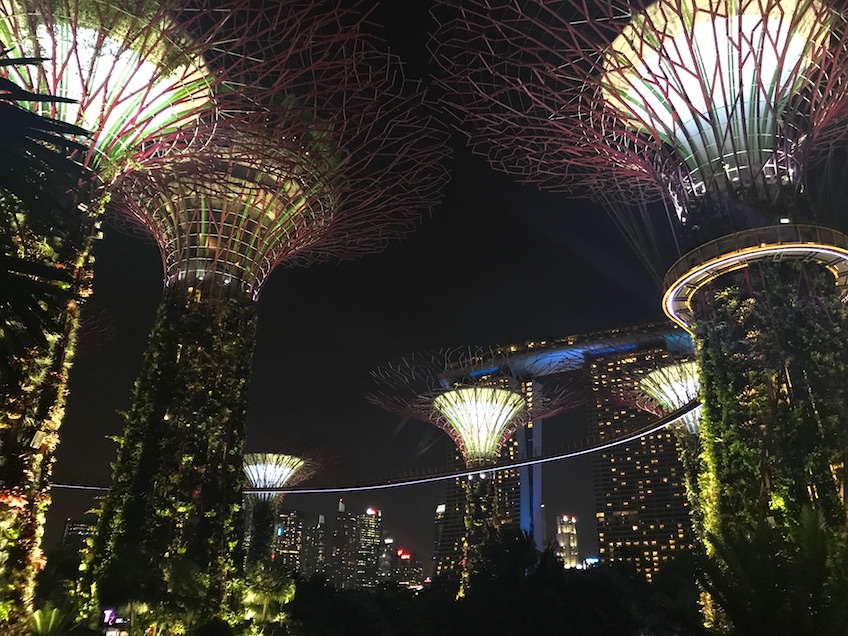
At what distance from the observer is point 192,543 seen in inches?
561

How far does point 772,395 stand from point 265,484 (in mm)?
30914

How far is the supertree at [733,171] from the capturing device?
38.1 ft

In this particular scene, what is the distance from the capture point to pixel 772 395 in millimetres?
11906

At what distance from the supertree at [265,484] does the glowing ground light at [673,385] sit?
20.5 meters

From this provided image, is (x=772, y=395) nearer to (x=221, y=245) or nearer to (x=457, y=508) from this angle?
(x=221, y=245)

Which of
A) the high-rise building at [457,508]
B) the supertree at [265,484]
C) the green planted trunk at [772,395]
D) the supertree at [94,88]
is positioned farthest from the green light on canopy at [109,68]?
the high-rise building at [457,508]

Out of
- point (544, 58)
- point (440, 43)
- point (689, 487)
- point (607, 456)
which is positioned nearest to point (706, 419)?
point (544, 58)

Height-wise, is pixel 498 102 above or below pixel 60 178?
above

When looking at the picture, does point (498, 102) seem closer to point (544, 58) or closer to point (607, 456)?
point (544, 58)

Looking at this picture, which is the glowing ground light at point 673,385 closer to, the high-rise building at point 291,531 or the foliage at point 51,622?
the foliage at point 51,622

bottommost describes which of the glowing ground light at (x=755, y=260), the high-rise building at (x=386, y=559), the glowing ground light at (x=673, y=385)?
the high-rise building at (x=386, y=559)

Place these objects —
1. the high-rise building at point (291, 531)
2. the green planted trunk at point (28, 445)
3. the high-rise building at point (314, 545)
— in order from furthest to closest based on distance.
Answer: the high-rise building at point (291, 531), the high-rise building at point (314, 545), the green planted trunk at point (28, 445)

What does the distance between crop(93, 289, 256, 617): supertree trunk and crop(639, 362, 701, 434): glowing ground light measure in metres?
19.5

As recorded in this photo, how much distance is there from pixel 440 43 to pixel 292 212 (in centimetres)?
592
